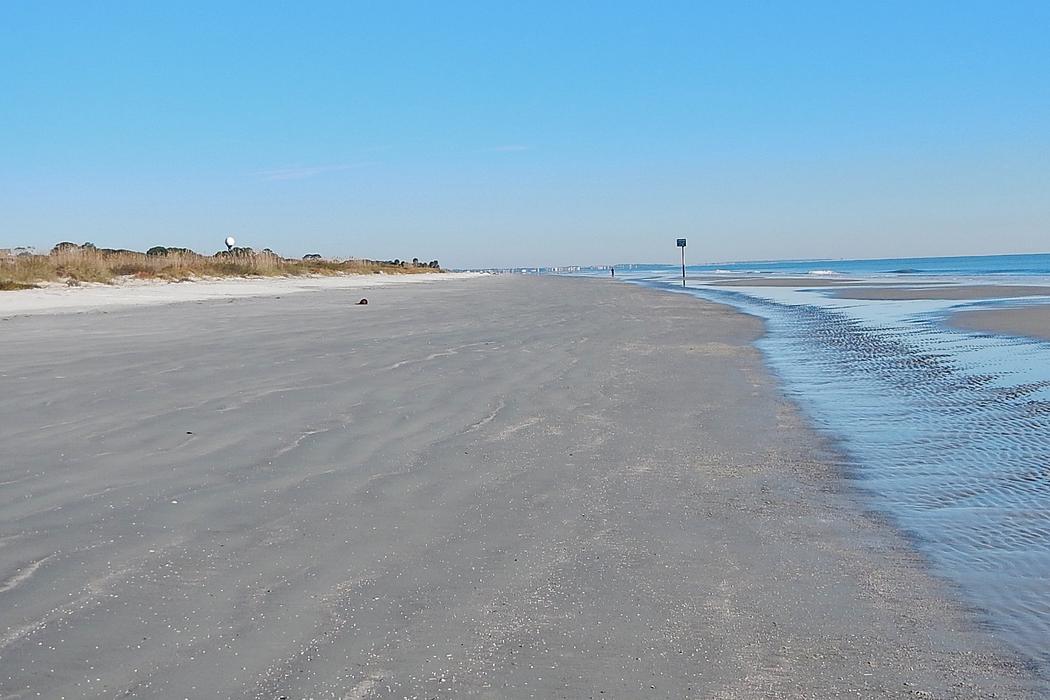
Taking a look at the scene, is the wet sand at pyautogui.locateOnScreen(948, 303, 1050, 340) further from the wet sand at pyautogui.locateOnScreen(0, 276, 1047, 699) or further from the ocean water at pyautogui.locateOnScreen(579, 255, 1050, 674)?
the wet sand at pyautogui.locateOnScreen(0, 276, 1047, 699)

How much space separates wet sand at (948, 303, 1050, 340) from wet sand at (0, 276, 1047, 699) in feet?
25.5

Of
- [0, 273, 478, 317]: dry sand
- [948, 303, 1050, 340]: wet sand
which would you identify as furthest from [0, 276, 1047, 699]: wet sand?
[0, 273, 478, 317]: dry sand

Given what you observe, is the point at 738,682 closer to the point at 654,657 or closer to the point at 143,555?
the point at 654,657

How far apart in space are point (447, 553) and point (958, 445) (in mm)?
3429

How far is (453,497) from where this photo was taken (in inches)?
165

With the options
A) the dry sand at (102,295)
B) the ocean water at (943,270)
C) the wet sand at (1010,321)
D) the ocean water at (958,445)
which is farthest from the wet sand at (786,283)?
the ocean water at (958,445)

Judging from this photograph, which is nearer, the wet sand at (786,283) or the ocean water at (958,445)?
the ocean water at (958,445)

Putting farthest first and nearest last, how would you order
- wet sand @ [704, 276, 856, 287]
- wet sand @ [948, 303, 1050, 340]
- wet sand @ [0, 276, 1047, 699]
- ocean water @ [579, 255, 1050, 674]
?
1. wet sand @ [704, 276, 856, 287]
2. wet sand @ [948, 303, 1050, 340]
3. ocean water @ [579, 255, 1050, 674]
4. wet sand @ [0, 276, 1047, 699]

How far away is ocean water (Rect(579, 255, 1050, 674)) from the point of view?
10.3ft

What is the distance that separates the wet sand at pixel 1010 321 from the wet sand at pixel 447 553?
7774mm

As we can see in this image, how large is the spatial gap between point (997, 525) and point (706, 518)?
1.18 metres

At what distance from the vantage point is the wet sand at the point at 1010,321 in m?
13.0

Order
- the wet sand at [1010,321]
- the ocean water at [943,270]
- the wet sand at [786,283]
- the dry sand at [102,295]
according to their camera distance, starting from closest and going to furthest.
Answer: the wet sand at [1010,321], the dry sand at [102,295], the wet sand at [786,283], the ocean water at [943,270]

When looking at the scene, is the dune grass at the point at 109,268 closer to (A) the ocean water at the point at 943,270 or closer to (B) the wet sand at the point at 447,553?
(B) the wet sand at the point at 447,553
